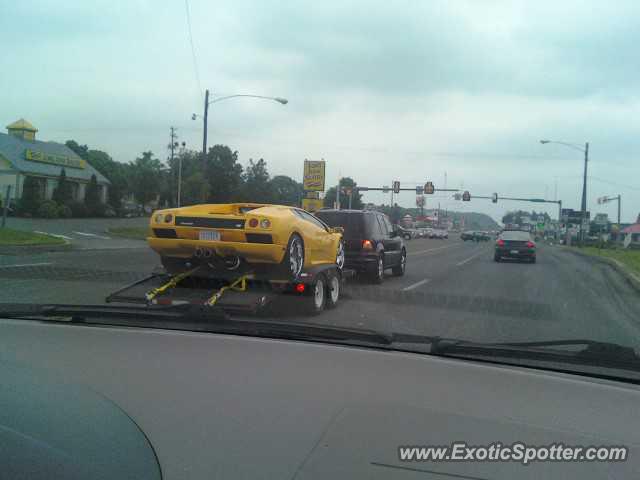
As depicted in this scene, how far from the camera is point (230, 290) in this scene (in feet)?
24.3

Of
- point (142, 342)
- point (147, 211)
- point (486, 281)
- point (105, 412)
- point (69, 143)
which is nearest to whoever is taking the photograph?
point (105, 412)

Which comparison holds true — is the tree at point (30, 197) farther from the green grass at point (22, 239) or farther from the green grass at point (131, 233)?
the green grass at point (22, 239)

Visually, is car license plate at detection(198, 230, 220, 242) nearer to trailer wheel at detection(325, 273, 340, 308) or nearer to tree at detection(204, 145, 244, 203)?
trailer wheel at detection(325, 273, 340, 308)

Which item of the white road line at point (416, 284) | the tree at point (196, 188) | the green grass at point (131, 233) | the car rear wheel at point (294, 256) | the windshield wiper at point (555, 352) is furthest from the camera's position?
the green grass at point (131, 233)

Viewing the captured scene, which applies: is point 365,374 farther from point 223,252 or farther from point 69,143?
point 69,143

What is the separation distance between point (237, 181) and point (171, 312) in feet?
66.8

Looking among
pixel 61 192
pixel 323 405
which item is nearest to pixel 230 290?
pixel 323 405

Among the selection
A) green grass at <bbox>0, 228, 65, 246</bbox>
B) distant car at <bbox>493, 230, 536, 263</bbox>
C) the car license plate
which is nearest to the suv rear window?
the car license plate

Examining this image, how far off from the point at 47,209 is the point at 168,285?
31804mm

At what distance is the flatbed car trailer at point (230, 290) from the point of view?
22.9 ft

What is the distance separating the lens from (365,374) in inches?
141

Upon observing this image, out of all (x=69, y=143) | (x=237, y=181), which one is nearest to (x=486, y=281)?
(x=237, y=181)

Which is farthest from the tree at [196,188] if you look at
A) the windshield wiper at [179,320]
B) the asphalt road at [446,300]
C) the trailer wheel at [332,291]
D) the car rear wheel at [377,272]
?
the windshield wiper at [179,320]

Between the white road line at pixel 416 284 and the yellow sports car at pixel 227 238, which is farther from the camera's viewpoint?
the white road line at pixel 416 284
